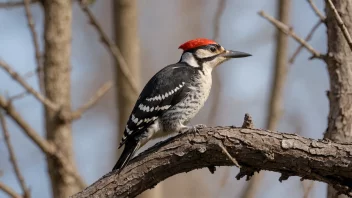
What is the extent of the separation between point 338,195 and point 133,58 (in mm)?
2675

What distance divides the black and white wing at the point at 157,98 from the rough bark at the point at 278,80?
4.40 ft

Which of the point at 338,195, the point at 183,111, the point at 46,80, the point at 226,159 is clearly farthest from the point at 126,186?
the point at 46,80

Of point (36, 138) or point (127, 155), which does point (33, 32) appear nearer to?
point (36, 138)

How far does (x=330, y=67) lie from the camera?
14.6ft

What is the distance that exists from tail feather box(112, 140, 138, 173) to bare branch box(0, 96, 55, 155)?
100 centimetres

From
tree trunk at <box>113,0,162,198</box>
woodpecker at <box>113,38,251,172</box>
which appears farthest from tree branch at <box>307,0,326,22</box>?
tree trunk at <box>113,0,162,198</box>

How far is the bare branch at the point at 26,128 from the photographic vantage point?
A: 505 centimetres

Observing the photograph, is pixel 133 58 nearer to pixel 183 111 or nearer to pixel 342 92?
pixel 183 111

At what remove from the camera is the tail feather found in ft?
13.4

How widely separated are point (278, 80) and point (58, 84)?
2.02 metres

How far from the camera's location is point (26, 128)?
5160 millimetres

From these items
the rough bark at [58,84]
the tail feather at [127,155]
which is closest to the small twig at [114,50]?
the rough bark at [58,84]

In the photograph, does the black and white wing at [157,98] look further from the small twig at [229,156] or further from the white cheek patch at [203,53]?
the small twig at [229,156]

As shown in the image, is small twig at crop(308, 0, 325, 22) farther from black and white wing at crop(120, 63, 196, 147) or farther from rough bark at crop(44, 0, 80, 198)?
rough bark at crop(44, 0, 80, 198)
